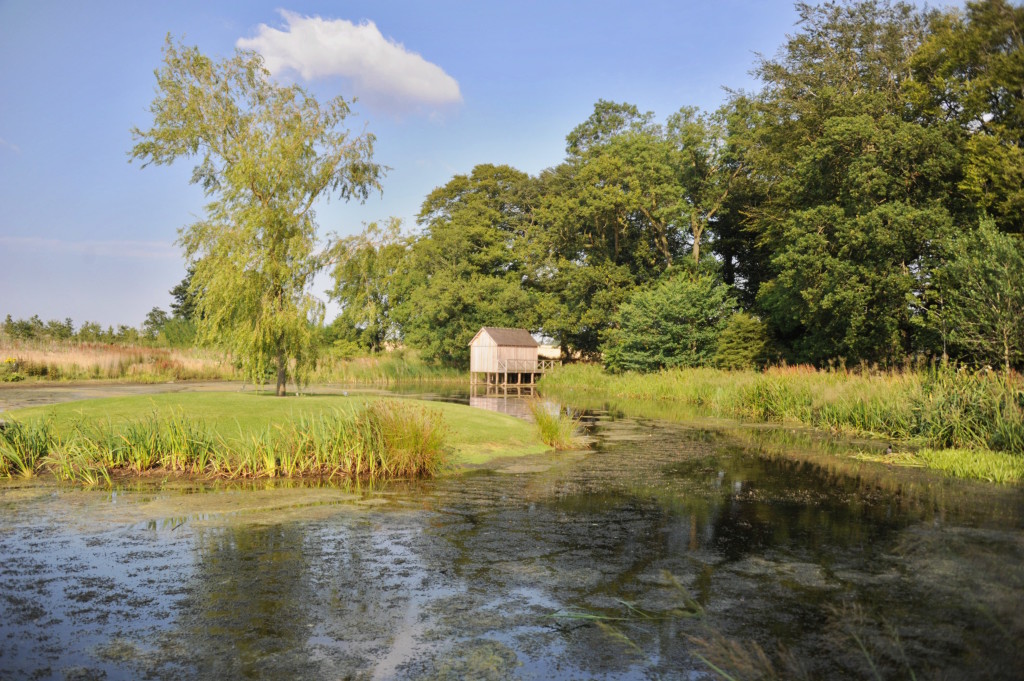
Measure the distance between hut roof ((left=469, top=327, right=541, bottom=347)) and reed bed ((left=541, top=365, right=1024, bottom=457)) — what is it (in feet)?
56.7

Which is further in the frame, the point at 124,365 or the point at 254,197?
the point at 124,365

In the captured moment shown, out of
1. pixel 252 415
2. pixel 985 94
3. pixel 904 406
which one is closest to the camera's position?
pixel 252 415

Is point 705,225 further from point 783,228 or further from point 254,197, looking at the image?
point 254,197

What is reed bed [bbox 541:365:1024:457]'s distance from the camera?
52.9 ft

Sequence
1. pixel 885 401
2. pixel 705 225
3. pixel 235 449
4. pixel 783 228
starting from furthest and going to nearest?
pixel 705 225 < pixel 783 228 < pixel 885 401 < pixel 235 449

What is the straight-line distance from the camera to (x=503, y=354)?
50375 mm

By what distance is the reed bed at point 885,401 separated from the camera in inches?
634

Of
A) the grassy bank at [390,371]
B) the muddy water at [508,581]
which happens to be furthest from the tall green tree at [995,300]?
the grassy bank at [390,371]

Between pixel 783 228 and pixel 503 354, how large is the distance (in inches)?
814

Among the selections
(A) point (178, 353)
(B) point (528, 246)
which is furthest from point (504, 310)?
(A) point (178, 353)

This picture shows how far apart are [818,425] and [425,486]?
1499cm

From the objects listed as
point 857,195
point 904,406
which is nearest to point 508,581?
point 904,406

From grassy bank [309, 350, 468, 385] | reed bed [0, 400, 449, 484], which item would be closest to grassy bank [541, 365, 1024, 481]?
reed bed [0, 400, 449, 484]

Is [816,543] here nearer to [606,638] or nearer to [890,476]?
[606,638]
